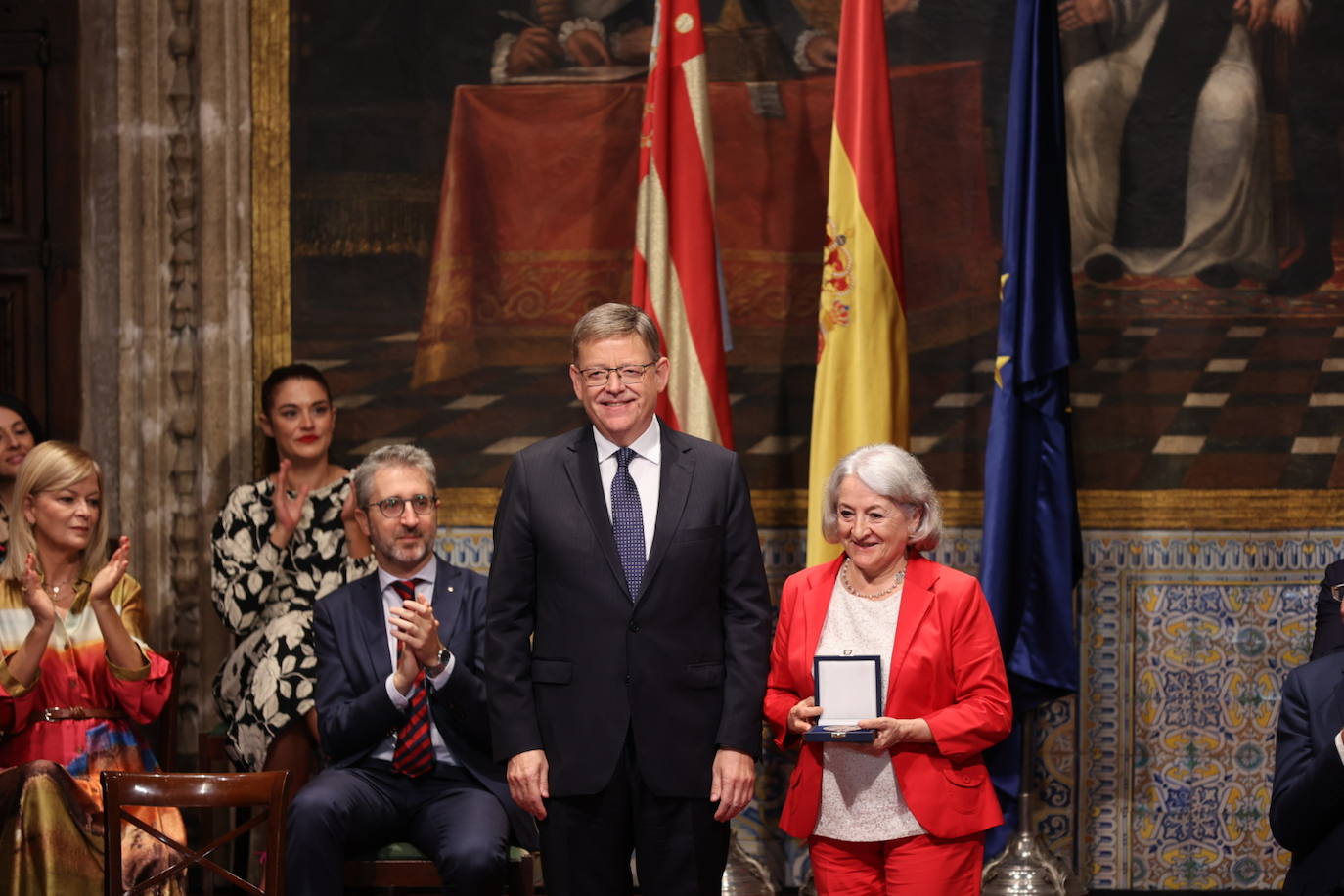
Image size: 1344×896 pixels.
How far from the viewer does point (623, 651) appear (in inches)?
123

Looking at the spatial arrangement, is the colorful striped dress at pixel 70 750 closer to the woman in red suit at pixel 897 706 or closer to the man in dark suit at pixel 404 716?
the man in dark suit at pixel 404 716

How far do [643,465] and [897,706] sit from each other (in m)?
0.80

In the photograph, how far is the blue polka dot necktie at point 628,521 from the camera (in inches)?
125

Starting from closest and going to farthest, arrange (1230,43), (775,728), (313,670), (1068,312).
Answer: (775,728), (313,670), (1068,312), (1230,43)

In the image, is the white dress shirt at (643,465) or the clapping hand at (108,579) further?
the clapping hand at (108,579)

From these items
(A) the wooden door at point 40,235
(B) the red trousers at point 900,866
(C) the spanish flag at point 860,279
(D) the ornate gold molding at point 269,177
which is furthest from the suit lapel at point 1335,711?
(A) the wooden door at point 40,235

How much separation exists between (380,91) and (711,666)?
9.55ft

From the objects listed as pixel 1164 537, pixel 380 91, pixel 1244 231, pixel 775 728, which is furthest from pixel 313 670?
pixel 1244 231

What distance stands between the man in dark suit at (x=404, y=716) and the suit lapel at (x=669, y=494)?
0.73 metres

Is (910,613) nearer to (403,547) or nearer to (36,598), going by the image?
(403,547)

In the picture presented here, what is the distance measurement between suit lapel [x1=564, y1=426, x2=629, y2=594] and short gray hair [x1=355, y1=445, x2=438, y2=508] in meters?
0.87

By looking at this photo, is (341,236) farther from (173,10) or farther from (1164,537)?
(1164,537)

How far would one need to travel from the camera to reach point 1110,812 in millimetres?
5070

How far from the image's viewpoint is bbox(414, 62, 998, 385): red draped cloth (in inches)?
203
